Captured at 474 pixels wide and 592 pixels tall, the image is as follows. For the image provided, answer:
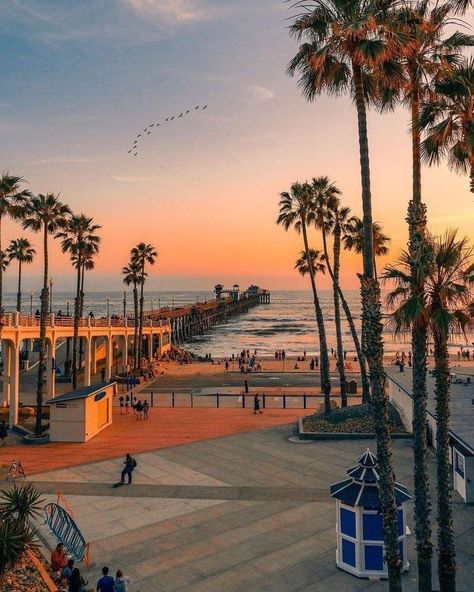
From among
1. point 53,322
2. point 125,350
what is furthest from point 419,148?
point 125,350

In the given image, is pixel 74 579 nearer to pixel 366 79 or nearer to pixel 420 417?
pixel 420 417

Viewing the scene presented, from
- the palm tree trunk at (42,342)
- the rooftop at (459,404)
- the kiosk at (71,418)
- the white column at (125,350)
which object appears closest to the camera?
the rooftop at (459,404)

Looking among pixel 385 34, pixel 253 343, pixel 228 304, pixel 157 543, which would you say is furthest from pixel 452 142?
pixel 228 304

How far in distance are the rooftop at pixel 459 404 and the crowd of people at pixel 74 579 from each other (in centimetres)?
1119

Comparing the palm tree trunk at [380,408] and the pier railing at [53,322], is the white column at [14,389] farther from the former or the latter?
the palm tree trunk at [380,408]

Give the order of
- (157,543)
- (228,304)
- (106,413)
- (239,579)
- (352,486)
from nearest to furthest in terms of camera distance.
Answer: (239,579), (352,486), (157,543), (106,413), (228,304)

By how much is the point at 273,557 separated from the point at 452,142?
1166cm

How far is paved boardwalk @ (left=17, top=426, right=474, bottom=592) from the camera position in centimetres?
1173

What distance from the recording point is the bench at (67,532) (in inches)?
503

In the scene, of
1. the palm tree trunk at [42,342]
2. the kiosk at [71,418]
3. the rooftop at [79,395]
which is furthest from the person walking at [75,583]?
the palm tree trunk at [42,342]

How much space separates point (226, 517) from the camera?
1522 centimetres

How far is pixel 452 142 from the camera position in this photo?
12.9 metres

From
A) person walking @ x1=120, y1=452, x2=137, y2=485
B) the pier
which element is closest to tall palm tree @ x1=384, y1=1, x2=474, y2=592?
person walking @ x1=120, y1=452, x2=137, y2=485

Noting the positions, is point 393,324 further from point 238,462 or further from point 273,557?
point 238,462
